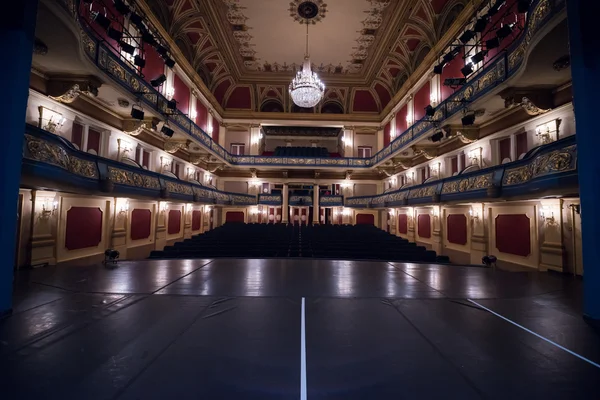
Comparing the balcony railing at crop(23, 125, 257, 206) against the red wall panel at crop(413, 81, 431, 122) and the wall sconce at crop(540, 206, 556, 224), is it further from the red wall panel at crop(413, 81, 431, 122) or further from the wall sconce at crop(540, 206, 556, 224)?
the red wall panel at crop(413, 81, 431, 122)

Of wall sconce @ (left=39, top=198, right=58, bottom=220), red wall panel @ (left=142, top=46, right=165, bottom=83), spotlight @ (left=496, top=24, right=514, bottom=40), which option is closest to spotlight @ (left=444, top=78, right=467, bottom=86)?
spotlight @ (left=496, top=24, right=514, bottom=40)

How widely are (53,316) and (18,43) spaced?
3.65 m

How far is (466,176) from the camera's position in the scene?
28.3 ft

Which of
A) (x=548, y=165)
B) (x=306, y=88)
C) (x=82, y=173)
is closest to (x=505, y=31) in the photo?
(x=548, y=165)

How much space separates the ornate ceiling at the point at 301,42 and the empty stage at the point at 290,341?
1267cm

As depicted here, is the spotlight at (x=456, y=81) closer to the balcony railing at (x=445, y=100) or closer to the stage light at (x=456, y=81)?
the stage light at (x=456, y=81)

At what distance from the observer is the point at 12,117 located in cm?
331

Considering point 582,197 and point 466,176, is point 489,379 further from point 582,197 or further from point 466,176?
point 466,176

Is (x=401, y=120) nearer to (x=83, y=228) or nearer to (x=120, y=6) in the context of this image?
(x=120, y=6)

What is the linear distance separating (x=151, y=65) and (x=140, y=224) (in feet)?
22.9

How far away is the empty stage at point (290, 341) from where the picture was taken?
81.0 inches

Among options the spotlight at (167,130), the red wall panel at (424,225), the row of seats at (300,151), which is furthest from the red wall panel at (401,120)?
the spotlight at (167,130)

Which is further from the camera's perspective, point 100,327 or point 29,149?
point 29,149

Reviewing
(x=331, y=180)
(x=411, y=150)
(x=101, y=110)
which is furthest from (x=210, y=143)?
(x=411, y=150)
